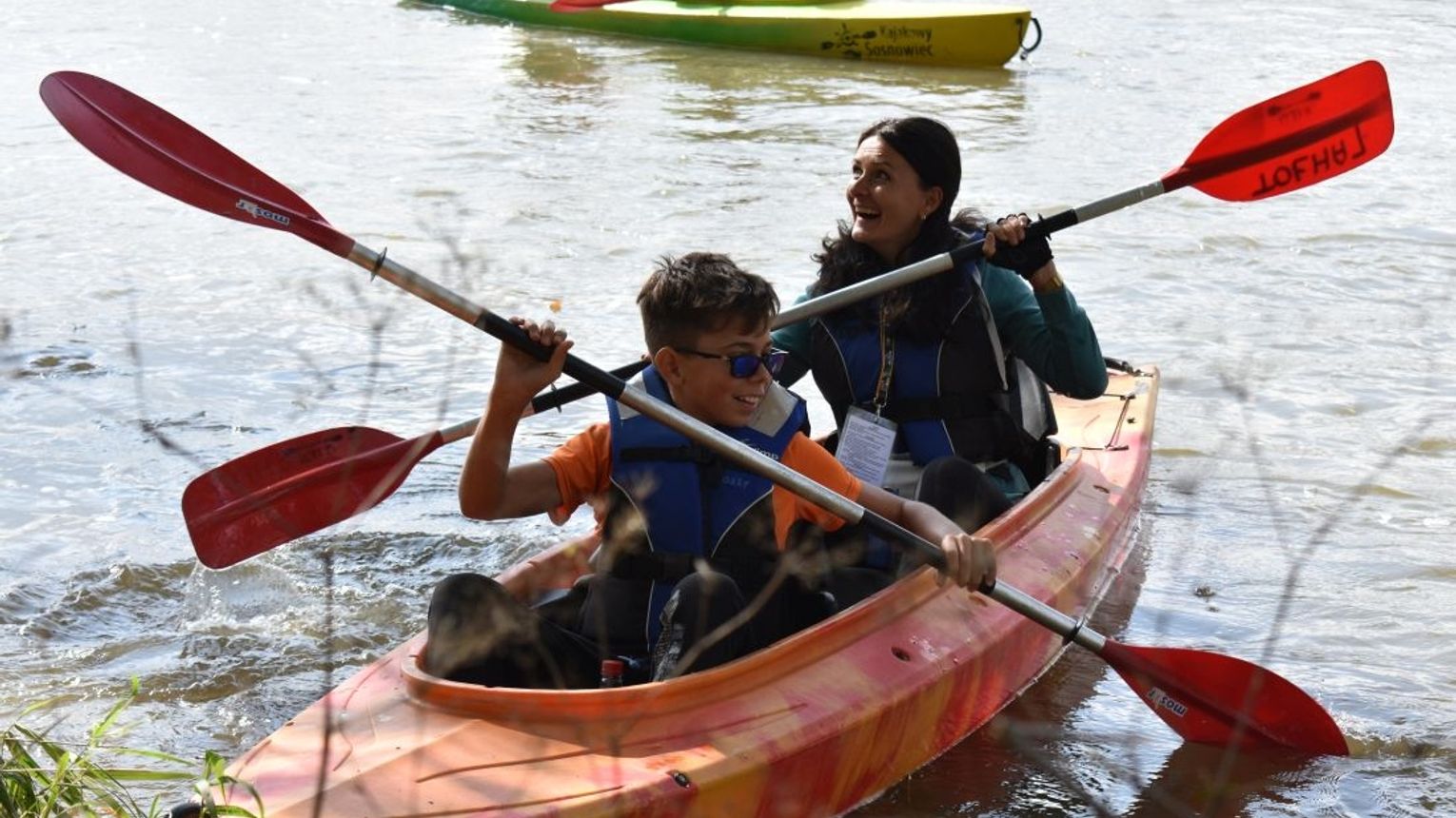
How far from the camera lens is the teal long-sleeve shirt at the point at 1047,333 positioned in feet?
13.0

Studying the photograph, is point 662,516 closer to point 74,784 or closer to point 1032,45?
point 74,784

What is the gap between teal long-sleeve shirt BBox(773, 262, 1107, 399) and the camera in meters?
3.95

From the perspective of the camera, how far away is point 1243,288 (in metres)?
8.29

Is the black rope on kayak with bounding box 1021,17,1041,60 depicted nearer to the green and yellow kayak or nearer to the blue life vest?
the green and yellow kayak

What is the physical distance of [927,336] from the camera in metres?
4.00

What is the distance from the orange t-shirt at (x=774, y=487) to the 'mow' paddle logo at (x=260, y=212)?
643mm

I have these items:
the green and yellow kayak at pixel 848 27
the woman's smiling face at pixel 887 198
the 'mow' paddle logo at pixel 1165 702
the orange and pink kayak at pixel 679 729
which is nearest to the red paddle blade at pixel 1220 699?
the 'mow' paddle logo at pixel 1165 702

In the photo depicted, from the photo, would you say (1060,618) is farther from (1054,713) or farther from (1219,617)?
(1219,617)

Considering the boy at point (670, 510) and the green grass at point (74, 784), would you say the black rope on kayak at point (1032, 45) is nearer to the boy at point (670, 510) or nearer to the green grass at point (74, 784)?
the boy at point (670, 510)

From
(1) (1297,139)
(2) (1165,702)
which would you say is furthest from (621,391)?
(1) (1297,139)

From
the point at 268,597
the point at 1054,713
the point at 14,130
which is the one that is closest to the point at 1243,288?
the point at 1054,713

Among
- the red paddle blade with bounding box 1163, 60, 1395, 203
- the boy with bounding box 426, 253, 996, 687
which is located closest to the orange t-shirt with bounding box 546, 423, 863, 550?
the boy with bounding box 426, 253, 996, 687

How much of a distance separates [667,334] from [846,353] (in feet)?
3.12

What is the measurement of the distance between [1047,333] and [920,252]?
33 centimetres
